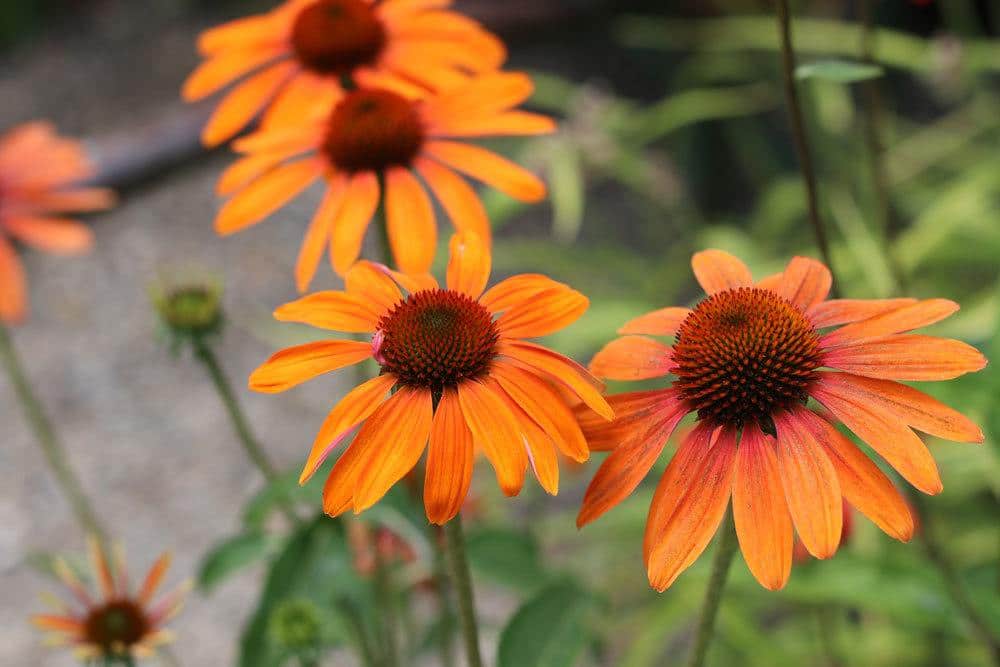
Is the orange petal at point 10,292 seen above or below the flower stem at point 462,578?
above

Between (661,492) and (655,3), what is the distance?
8.34 feet

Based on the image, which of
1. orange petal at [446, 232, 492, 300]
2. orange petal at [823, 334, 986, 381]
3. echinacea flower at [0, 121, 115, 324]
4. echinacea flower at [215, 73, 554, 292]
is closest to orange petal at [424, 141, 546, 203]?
echinacea flower at [215, 73, 554, 292]

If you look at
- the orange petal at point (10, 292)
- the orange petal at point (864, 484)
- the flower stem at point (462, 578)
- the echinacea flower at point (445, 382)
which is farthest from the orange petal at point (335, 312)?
the orange petal at point (10, 292)

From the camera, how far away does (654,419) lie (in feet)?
1.63

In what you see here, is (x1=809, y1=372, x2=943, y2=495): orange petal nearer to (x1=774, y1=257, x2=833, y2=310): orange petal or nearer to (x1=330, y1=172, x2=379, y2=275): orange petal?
(x1=774, y1=257, x2=833, y2=310): orange petal

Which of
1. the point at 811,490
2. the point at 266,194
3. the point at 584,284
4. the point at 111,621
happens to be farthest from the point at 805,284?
the point at 584,284

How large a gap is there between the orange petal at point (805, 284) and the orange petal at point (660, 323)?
0.17 ft

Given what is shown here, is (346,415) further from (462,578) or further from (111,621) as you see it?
(111,621)

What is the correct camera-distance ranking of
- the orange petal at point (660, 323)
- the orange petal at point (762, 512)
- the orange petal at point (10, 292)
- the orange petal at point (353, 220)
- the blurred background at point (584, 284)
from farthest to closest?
the orange petal at point (10, 292) < the blurred background at point (584, 284) < the orange petal at point (353, 220) < the orange petal at point (660, 323) < the orange petal at point (762, 512)

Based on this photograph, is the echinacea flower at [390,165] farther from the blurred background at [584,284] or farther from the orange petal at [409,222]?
the blurred background at [584,284]

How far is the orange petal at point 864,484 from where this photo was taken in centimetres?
43

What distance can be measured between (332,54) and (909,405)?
19.5 inches

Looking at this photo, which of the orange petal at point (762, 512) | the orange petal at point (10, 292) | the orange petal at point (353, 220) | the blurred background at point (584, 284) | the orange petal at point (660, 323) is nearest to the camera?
the orange petal at point (762, 512)

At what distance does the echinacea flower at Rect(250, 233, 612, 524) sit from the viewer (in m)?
0.45
